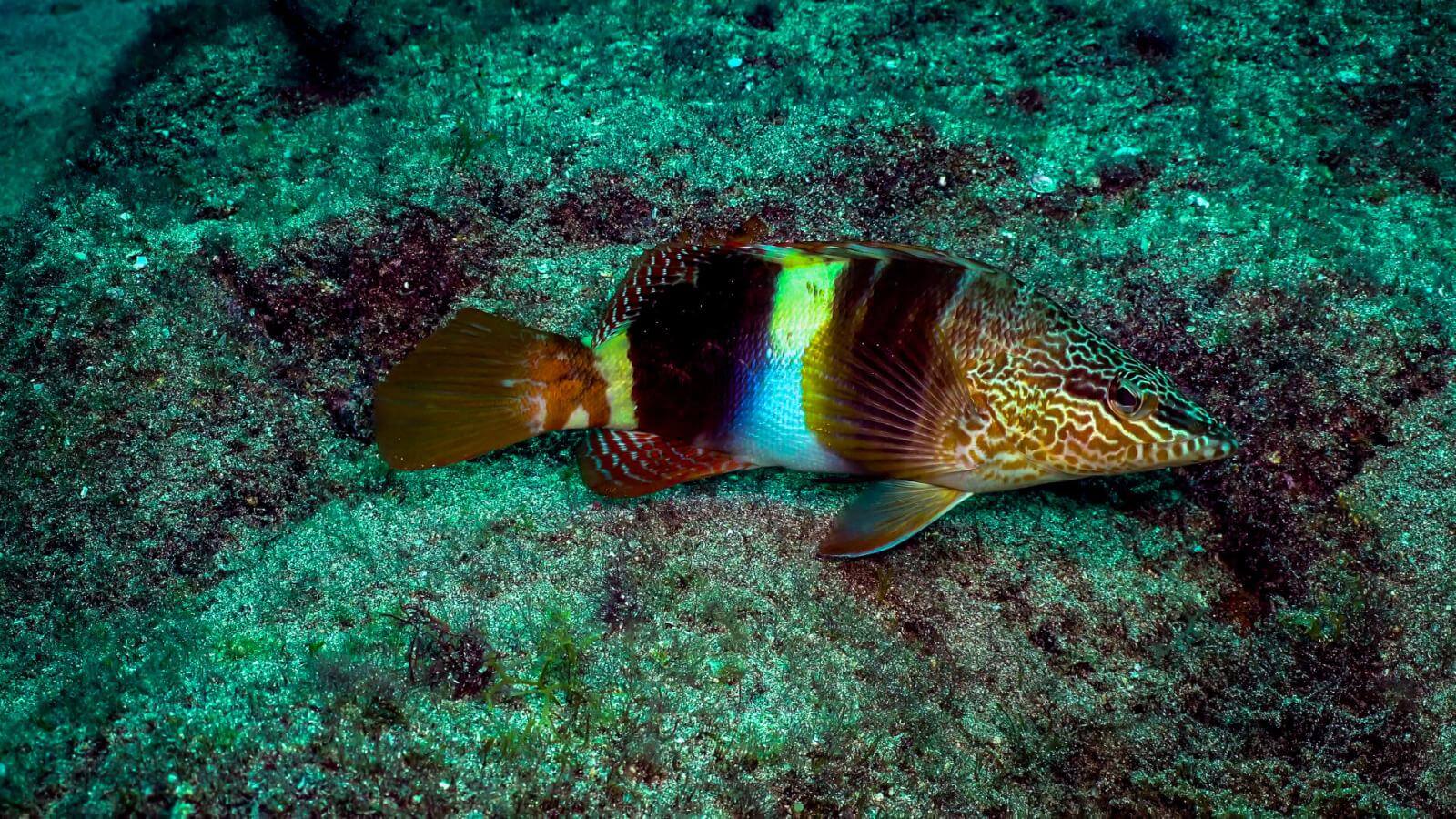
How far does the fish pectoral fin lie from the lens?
8.50ft

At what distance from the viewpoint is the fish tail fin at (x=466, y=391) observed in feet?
8.47

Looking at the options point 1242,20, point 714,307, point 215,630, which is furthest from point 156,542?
point 1242,20

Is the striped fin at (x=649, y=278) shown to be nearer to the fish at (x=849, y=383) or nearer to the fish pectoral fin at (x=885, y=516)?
the fish at (x=849, y=383)

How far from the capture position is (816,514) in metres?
3.05

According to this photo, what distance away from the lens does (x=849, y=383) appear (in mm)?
2541

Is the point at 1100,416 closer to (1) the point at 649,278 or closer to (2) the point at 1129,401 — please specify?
(2) the point at 1129,401

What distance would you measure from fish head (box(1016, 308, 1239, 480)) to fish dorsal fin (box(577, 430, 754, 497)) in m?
0.96

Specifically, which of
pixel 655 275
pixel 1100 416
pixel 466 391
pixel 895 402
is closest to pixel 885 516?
pixel 895 402

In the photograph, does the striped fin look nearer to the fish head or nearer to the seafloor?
the seafloor

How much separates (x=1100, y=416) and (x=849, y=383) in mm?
780

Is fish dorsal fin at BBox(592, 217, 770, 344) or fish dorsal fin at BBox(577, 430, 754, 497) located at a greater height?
fish dorsal fin at BBox(592, 217, 770, 344)

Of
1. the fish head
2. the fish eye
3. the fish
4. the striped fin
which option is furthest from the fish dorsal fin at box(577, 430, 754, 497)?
the fish eye

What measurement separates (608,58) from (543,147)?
1.00 metres

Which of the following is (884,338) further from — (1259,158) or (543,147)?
(1259,158)
